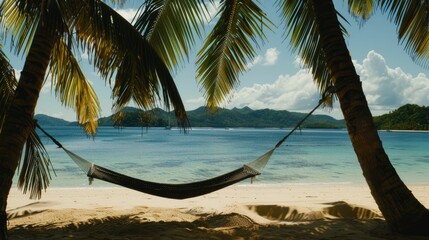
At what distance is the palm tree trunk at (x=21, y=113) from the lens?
1.91 metres

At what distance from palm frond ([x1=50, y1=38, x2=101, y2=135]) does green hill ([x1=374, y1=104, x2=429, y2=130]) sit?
5974cm

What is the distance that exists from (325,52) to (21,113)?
1886 millimetres

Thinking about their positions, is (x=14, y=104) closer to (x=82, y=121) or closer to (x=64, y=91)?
(x=64, y=91)

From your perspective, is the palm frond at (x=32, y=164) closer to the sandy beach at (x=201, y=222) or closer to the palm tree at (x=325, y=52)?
the sandy beach at (x=201, y=222)

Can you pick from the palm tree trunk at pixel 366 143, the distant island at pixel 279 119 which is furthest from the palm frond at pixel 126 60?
the distant island at pixel 279 119

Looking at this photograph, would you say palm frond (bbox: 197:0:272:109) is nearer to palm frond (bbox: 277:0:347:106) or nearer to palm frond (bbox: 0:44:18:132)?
palm frond (bbox: 277:0:347:106)

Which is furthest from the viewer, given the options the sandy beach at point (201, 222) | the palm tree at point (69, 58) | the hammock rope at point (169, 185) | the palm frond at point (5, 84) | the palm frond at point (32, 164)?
the hammock rope at point (169, 185)

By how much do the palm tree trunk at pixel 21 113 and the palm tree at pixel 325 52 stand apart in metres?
0.99

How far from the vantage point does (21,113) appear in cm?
198

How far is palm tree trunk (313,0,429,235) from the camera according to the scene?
2143 mm

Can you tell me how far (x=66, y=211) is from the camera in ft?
11.6

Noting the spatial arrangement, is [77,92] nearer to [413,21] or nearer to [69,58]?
[69,58]

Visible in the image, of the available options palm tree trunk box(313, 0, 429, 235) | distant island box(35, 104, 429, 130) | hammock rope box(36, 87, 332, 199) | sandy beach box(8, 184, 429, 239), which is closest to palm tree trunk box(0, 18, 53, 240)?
sandy beach box(8, 184, 429, 239)

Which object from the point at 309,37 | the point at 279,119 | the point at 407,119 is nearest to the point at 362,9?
the point at 309,37
